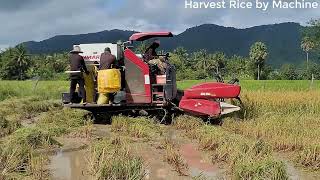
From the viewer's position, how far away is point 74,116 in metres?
13.5

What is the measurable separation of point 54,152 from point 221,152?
3.04 m

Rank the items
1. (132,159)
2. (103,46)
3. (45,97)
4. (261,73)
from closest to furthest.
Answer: (132,159) < (103,46) < (45,97) < (261,73)

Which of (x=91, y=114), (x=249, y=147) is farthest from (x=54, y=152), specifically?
(x=91, y=114)

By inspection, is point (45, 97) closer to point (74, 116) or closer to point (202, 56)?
point (74, 116)

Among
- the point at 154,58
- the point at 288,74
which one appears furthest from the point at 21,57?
the point at 154,58

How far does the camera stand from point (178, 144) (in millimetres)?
9766

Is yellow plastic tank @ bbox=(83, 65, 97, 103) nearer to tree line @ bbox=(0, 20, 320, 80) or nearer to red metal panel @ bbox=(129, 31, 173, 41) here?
red metal panel @ bbox=(129, 31, 173, 41)

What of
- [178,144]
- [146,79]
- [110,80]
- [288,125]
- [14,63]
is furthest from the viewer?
[14,63]

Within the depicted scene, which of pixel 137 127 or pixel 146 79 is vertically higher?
pixel 146 79

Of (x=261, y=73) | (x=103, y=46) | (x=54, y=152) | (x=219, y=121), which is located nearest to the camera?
(x=54, y=152)

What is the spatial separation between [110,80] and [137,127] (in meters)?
1.97

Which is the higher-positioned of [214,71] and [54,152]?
[214,71]

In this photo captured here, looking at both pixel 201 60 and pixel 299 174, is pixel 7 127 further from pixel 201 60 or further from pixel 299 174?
pixel 201 60

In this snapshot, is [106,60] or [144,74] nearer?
[106,60]
